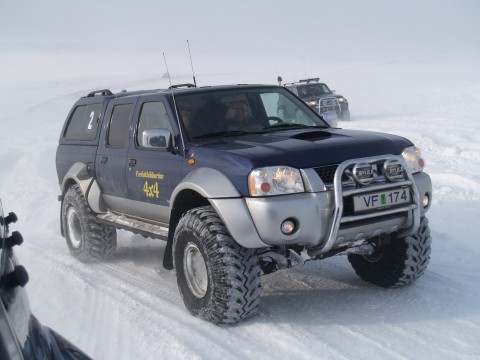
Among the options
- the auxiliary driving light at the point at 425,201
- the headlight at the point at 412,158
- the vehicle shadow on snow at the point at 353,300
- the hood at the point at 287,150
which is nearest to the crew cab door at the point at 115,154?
the hood at the point at 287,150

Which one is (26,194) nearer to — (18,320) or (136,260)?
(136,260)

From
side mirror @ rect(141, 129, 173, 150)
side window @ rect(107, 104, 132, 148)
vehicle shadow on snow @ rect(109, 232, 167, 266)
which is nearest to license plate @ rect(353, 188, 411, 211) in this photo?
side mirror @ rect(141, 129, 173, 150)

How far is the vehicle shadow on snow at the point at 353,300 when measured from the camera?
13.6ft

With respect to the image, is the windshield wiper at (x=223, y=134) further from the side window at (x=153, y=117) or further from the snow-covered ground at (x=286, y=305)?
the snow-covered ground at (x=286, y=305)

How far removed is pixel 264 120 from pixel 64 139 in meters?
3.26

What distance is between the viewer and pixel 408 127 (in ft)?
47.8

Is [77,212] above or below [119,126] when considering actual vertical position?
below

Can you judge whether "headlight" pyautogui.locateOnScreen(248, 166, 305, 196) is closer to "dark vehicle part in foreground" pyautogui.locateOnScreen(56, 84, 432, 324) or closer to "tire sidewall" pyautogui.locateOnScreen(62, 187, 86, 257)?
"dark vehicle part in foreground" pyautogui.locateOnScreen(56, 84, 432, 324)

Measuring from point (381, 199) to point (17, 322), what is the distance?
9.74 feet

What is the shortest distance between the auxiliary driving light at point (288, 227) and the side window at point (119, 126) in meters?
2.39

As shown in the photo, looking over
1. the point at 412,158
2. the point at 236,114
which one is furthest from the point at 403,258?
the point at 236,114

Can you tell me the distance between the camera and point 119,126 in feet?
18.7

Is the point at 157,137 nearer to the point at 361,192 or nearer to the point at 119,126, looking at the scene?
the point at 119,126

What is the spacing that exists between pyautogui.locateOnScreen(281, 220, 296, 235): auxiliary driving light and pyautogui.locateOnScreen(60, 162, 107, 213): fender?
2986 millimetres
